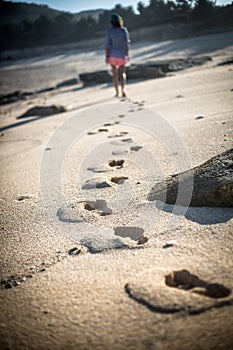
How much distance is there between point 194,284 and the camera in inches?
30.8

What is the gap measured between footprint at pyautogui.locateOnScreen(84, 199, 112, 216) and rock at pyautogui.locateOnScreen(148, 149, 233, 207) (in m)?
0.21

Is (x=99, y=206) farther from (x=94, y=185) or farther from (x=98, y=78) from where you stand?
(x=98, y=78)

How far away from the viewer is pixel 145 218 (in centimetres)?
115

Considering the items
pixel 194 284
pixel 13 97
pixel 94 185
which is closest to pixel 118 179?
pixel 94 185

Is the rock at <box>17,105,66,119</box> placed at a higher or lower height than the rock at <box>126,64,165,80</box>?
lower

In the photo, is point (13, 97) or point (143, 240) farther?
point (13, 97)

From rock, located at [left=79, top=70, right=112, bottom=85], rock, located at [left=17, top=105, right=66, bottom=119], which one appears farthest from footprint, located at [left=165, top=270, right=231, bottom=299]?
rock, located at [left=79, top=70, right=112, bottom=85]

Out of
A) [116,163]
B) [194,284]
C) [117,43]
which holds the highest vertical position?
[117,43]

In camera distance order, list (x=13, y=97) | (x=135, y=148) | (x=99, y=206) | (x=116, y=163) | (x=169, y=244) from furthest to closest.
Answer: (x=13, y=97)
(x=135, y=148)
(x=116, y=163)
(x=99, y=206)
(x=169, y=244)

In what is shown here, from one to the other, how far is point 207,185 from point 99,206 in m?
0.52

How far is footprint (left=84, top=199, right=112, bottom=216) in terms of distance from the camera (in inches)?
50.9

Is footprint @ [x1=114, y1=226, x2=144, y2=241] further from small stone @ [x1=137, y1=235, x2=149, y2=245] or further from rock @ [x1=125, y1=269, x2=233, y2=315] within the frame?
rock @ [x1=125, y1=269, x2=233, y2=315]

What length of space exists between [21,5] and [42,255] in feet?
204

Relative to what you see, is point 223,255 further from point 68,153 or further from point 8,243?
point 68,153
